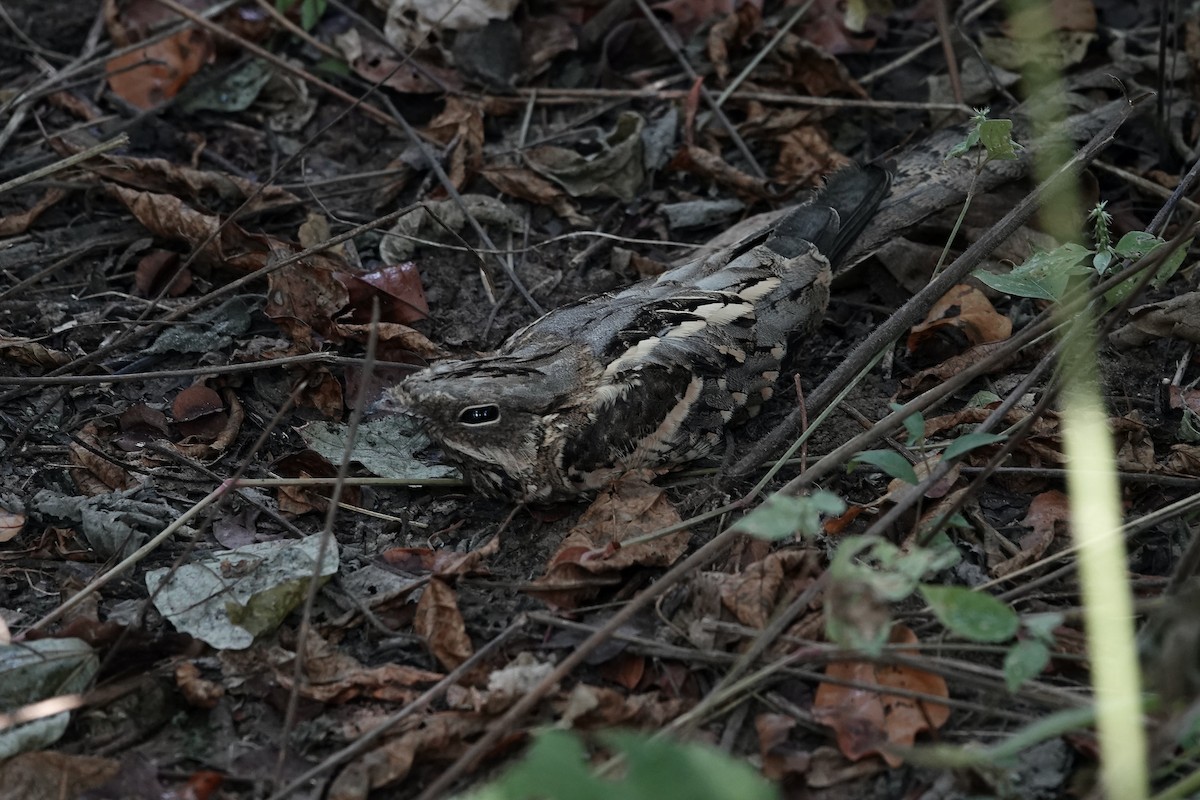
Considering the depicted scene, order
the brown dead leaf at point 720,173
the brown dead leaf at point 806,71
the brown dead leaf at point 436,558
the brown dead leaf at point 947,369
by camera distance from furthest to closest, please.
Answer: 1. the brown dead leaf at point 806,71
2. the brown dead leaf at point 720,173
3. the brown dead leaf at point 947,369
4. the brown dead leaf at point 436,558

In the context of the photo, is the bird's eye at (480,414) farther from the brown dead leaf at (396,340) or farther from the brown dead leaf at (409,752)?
the brown dead leaf at (409,752)

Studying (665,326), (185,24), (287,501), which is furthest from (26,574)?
(185,24)

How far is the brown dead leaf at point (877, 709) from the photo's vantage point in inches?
99.0

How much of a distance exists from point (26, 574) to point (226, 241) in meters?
1.50

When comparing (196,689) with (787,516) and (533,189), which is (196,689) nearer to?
(787,516)

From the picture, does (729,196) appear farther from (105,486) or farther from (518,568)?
(105,486)

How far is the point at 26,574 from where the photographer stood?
3.07 metres

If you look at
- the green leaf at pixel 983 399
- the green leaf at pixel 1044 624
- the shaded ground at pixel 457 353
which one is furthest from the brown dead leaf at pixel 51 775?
the green leaf at pixel 983 399

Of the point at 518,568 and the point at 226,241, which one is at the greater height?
the point at 226,241

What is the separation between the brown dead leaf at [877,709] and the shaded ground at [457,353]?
1cm

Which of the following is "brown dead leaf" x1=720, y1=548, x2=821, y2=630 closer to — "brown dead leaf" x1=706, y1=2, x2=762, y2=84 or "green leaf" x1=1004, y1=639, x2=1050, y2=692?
"green leaf" x1=1004, y1=639, x2=1050, y2=692

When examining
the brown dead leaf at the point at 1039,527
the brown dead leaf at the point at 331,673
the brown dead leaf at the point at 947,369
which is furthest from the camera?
the brown dead leaf at the point at 947,369

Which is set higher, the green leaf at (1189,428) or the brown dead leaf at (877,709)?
the green leaf at (1189,428)

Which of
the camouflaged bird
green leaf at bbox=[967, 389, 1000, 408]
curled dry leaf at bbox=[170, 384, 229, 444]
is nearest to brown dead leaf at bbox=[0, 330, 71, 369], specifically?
curled dry leaf at bbox=[170, 384, 229, 444]
